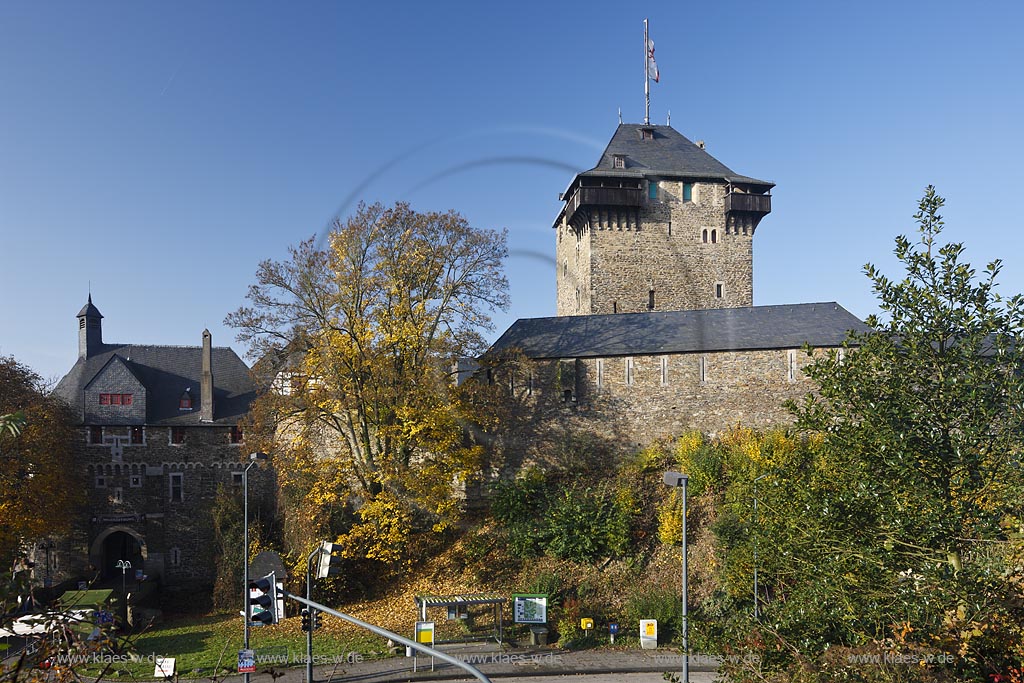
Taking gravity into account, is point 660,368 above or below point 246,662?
above

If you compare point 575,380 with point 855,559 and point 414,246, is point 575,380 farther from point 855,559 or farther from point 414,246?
point 855,559

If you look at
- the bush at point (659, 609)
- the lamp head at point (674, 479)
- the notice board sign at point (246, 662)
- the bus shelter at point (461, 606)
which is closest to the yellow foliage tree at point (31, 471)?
the notice board sign at point (246, 662)

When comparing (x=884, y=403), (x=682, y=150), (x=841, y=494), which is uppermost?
(x=682, y=150)

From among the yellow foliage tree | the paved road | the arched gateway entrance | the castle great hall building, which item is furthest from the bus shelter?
the arched gateway entrance

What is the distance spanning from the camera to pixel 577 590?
25.8m

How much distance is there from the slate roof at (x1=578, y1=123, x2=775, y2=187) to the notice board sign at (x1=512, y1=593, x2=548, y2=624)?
25241 mm

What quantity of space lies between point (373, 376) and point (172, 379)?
16.4 meters

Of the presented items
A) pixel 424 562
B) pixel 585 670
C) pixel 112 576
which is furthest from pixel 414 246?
pixel 112 576

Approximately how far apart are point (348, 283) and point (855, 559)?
19.6 metres

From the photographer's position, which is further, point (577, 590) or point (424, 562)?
point (424, 562)

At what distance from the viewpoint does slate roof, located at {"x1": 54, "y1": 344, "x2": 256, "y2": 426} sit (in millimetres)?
35969

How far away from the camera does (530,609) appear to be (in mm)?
23109

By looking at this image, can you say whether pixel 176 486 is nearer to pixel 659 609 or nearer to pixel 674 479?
pixel 659 609

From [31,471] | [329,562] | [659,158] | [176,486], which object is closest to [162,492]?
[176,486]
